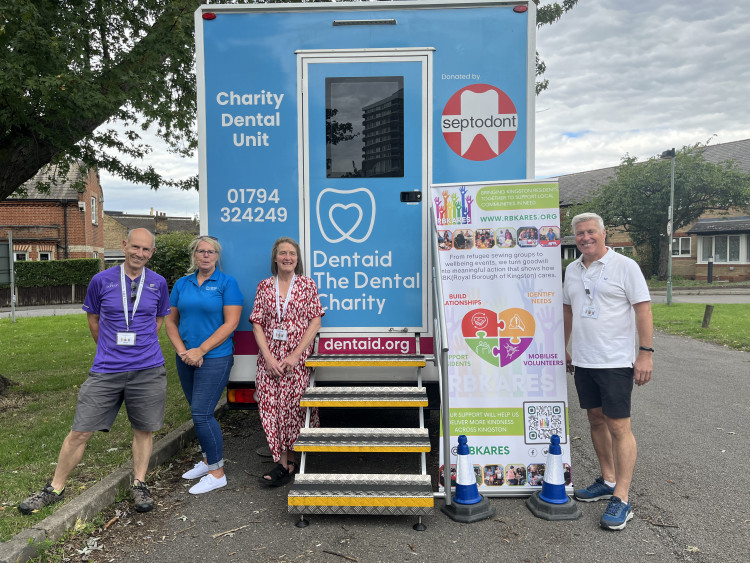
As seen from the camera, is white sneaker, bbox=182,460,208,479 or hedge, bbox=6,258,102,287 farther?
hedge, bbox=6,258,102,287

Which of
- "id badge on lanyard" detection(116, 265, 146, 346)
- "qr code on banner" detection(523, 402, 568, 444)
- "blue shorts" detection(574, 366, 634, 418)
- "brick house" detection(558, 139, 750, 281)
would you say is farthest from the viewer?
"brick house" detection(558, 139, 750, 281)

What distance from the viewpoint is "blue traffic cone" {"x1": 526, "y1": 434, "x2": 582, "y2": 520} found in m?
3.29

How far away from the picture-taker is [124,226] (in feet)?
144

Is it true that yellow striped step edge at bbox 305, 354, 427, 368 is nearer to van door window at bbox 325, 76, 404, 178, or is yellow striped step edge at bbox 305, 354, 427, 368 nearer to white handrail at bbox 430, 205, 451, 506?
white handrail at bbox 430, 205, 451, 506

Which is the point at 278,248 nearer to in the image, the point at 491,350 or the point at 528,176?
the point at 491,350

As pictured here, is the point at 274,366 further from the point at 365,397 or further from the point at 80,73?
the point at 80,73

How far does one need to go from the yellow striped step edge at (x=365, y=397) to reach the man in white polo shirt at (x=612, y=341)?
3.48 ft

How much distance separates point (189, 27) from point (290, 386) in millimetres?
4329

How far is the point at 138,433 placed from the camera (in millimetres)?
3535

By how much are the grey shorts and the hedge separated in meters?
21.5

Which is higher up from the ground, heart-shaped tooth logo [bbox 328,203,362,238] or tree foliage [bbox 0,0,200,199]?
tree foliage [bbox 0,0,200,199]

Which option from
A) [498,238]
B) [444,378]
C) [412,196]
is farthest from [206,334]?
[498,238]

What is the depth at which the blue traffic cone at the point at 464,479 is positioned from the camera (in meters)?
3.33

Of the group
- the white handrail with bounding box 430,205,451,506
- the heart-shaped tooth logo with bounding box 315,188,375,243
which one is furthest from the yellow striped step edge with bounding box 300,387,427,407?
the heart-shaped tooth logo with bounding box 315,188,375,243
